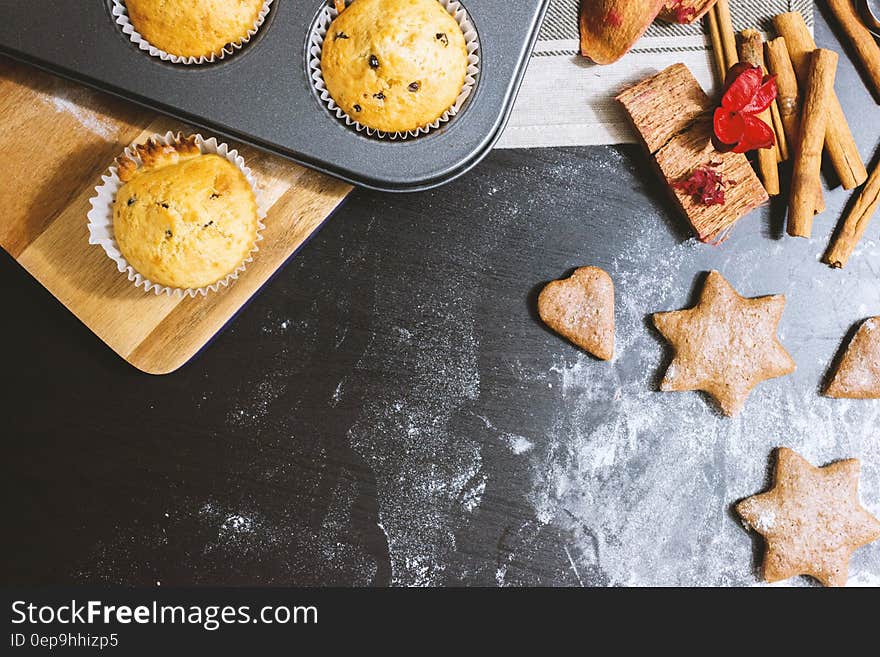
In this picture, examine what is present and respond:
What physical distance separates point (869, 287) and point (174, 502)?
101 inches

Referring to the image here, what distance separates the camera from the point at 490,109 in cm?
209

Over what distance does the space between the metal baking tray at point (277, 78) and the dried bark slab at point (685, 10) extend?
21.2 inches

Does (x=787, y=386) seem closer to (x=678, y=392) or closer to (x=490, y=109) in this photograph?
(x=678, y=392)

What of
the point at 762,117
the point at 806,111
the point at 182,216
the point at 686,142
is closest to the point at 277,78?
the point at 182,216

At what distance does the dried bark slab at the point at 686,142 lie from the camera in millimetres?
2344

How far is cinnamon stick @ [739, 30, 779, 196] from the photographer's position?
2.39 meters

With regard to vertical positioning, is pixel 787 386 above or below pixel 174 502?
above

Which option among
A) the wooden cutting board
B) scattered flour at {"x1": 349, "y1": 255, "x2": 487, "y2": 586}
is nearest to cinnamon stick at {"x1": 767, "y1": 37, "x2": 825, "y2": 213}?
scattered flour at {"x1": 349, "y1": 255, "x2": 487, "y2": 586}

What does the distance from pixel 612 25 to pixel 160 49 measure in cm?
143

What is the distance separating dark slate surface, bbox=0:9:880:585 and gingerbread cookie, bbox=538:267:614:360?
69 millimetres

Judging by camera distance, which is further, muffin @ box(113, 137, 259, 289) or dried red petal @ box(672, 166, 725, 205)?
dried red petal @ box(672, 166, 725, 205)

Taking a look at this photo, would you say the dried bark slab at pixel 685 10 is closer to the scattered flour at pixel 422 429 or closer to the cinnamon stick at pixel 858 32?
the cinnamon stick at pixel 858 32

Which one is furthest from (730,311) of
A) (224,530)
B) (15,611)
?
(15,611)

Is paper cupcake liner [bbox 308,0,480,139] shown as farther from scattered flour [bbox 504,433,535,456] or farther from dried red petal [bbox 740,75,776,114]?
scattered flour [bbox 504,433,535,456]
